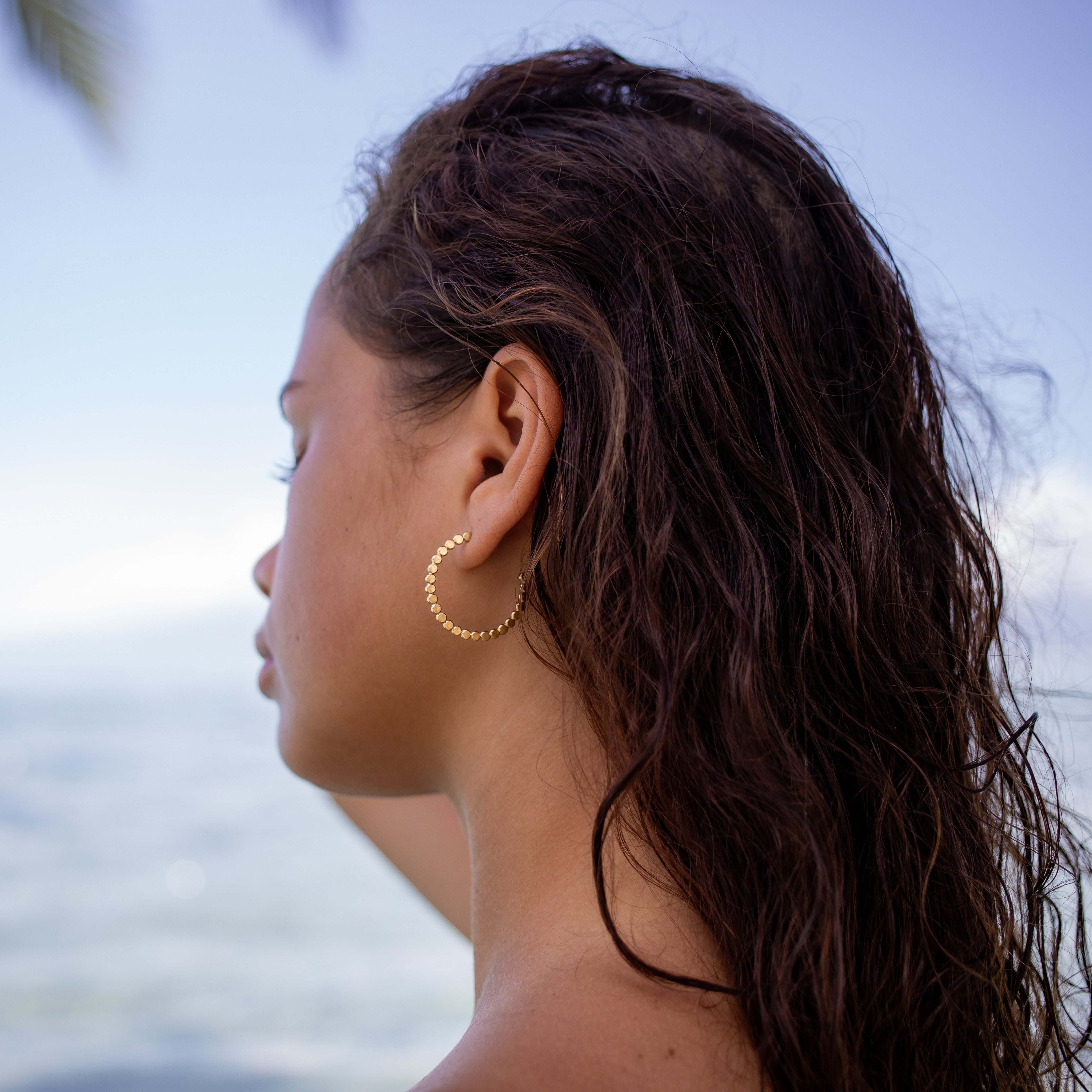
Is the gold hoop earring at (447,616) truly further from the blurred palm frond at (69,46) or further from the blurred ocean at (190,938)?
the blurred palm frond at (69,46)

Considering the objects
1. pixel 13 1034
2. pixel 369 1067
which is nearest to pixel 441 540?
pixel 369 1067

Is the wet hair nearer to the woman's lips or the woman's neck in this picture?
the woman's neck

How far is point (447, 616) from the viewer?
122cm

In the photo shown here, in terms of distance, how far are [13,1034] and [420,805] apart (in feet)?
21.0

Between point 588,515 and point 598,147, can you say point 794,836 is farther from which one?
point 598,147

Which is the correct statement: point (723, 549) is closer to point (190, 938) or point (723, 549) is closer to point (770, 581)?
point (770, 581)

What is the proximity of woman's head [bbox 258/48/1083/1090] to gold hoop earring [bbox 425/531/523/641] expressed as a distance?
21 mm

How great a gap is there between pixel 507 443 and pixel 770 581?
1.21 ft

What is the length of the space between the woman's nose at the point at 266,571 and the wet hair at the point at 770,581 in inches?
19.4

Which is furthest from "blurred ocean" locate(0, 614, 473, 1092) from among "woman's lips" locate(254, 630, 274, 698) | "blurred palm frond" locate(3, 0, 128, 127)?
"blurred palm frond" locate(3, 0, 128, 127)

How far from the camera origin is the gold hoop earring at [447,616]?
46.9 inches

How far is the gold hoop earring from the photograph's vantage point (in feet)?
3.91

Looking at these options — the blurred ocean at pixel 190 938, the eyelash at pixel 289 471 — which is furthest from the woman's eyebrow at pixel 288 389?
the blurred ocean at pixel 190 938

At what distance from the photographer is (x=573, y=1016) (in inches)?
37.7
